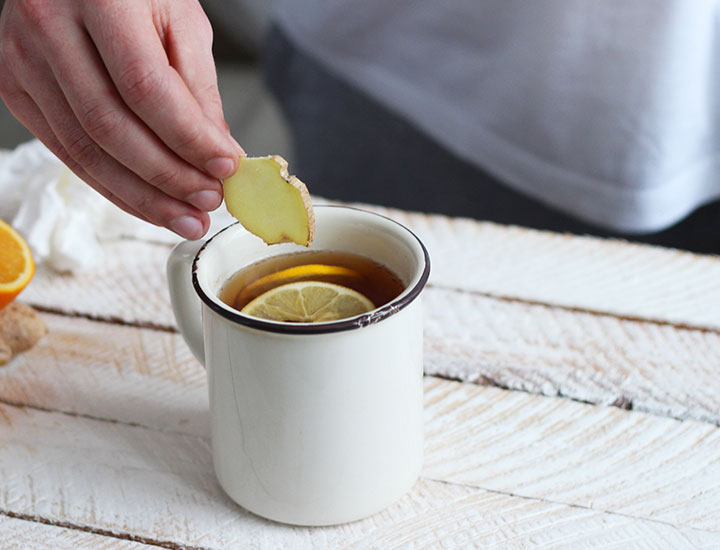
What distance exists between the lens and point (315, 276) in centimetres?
60

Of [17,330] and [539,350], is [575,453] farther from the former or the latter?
[17,330]

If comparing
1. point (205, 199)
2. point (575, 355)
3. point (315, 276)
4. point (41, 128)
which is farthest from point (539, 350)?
point (41, 128)

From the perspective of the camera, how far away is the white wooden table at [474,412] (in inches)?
22.1

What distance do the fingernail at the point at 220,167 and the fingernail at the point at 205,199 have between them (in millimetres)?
17

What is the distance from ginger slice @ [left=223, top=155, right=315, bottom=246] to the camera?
52 cm

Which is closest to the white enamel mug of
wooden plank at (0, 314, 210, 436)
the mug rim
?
the mug rim

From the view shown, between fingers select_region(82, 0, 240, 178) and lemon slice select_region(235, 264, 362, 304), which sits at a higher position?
fingers select_region(82, 0, 240, 178)

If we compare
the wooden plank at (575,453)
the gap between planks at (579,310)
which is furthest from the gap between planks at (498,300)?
the wooden plank at (575,453)

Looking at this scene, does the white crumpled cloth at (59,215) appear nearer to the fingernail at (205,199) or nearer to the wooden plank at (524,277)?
the wooden plank at (524,277)

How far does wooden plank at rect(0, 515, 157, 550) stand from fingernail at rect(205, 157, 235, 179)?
0.82 ft

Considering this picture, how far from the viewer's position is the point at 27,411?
67 centimetres

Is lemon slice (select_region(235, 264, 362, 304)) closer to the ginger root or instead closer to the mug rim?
the mug rim

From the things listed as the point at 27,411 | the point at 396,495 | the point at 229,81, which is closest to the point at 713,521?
the point at 396,495

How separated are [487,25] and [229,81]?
5.28 feet
